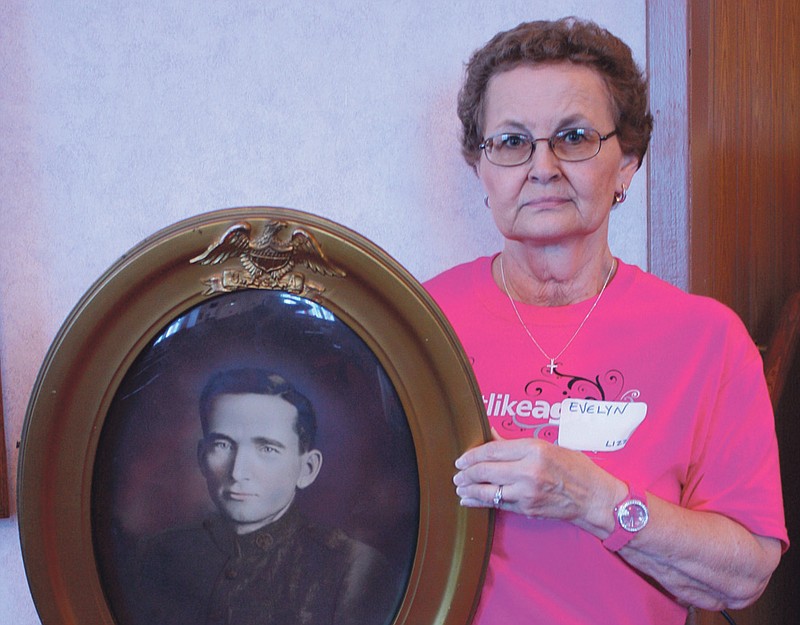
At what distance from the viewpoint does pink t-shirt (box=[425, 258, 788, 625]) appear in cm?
102

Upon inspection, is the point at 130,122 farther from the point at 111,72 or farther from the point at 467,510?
the point at 467,510

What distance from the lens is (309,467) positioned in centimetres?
80

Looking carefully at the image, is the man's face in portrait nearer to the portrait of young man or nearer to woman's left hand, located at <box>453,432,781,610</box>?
the portrait of young man

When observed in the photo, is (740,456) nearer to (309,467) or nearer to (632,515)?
(632,515)

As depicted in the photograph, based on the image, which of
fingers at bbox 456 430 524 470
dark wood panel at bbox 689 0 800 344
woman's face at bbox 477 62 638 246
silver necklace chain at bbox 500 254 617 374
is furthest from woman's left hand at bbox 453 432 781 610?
dark wood panel at bbox 689 0 800 344

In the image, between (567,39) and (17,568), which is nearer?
(567,39)

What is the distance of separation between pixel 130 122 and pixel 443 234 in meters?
0.56

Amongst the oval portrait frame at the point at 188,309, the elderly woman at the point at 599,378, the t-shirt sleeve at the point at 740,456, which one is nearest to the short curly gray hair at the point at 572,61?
the elderly woman at the point at 599,378

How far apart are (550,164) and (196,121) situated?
0.62 metres

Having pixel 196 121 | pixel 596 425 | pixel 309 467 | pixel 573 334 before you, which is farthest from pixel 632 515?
pixel 196 121

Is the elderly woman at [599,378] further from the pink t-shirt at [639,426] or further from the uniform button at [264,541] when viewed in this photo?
the uniform button at [264,541]

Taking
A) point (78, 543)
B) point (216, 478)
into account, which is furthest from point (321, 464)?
point (78, 543)

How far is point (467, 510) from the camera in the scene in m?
0.80

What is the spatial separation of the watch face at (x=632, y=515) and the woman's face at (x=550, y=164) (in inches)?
15.1
